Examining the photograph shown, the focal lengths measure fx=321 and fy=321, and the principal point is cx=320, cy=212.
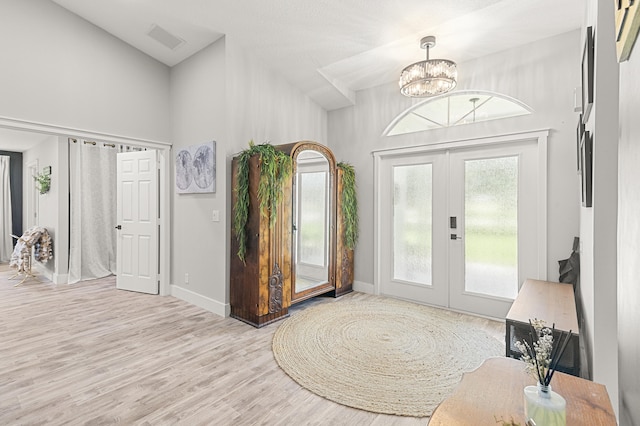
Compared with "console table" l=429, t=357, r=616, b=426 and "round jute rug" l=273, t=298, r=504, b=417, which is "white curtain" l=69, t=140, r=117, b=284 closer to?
"round jute rug" l=273, t=298, r=504, b=417

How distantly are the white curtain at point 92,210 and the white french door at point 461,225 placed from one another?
494 centimetres

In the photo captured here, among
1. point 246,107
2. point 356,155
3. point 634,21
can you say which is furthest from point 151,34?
point 634,21

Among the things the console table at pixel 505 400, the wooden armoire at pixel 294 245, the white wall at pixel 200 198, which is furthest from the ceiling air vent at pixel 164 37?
the console table at pixel 505 400

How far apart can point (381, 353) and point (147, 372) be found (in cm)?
191

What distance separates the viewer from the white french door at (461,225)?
11.4 feet

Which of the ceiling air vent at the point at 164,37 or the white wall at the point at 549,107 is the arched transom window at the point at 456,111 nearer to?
the white wall at the point at 549,107

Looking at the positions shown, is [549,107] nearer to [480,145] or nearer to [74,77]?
[480,145]

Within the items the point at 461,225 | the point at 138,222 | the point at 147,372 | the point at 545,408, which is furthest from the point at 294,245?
the point at 545,408

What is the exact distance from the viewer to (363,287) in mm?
4738

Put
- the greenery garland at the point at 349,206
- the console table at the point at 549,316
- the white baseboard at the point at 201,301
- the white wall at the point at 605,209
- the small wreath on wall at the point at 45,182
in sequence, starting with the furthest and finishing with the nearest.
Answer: the small wreath on wall at the point at 45,182, the greenery garland at the point at 349,206, the white baseboard at the point at 201,301, the console table at the point at 549,316, the white wall at the point at 605,209

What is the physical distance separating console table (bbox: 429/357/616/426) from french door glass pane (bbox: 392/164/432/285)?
119 inches

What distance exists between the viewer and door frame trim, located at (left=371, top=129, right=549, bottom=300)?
3.31 meters

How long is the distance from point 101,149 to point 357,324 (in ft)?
17.9

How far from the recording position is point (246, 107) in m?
3.93
